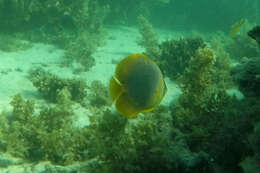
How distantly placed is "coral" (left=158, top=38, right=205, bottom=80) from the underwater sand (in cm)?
59

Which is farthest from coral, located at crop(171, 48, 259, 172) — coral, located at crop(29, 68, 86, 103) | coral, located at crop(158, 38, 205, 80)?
coral, located at crop(158, 38, 205, 80)

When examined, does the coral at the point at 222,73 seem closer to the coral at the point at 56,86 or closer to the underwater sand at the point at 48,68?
the underwater sand at the point at 48,68

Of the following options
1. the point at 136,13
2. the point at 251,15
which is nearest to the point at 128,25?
the point at 136,13

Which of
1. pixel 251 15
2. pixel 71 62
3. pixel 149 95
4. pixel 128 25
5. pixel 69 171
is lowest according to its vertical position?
pixel 69 171

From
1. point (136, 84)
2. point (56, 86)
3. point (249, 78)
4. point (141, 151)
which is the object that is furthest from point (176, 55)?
point (136, 84)

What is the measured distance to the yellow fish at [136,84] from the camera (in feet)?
6.38

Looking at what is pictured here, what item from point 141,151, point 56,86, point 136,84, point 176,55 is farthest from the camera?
point 176,55

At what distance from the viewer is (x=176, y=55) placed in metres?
9.74

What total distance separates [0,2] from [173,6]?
19176 mm

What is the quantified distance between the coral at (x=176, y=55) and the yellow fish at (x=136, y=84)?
7.34m

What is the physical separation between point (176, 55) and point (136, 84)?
26.8ft

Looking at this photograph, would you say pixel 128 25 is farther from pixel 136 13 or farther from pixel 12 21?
pixel 12 21

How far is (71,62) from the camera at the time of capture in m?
10.4

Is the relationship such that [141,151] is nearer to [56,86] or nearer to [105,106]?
[105,106]
